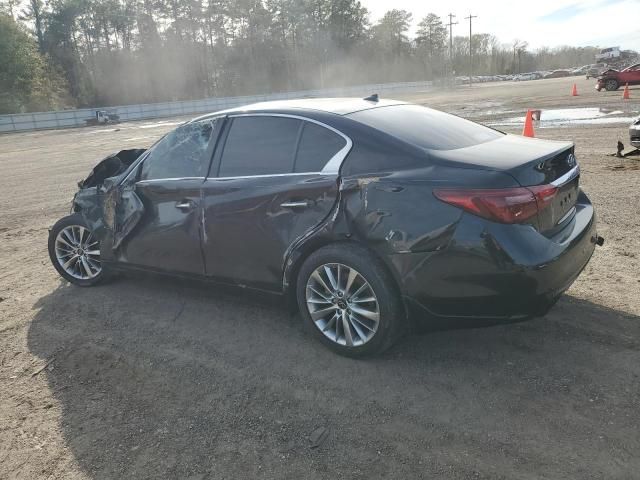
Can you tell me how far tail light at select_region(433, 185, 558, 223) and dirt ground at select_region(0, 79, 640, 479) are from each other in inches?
39.0

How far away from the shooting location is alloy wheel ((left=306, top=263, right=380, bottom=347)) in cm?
332

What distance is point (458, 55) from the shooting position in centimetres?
11194

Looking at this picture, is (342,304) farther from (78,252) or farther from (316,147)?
(78,252)

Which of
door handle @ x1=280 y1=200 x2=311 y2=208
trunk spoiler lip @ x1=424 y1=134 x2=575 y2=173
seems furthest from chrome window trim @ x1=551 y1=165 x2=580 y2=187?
door handle @ x1=280 y1=200 x2=311 y2=208

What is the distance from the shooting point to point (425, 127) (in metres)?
3.65

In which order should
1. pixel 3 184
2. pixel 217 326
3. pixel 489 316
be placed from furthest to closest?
1. pixel 3 184
2. pixel 217 326
3. pixel 489 316

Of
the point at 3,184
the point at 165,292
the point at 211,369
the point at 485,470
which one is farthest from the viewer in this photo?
the point at 3,184

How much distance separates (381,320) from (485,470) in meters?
1.07

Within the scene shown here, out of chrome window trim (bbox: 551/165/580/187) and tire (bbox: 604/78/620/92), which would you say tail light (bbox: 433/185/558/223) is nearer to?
chrome window trim (bbox: 551/165/580/187)

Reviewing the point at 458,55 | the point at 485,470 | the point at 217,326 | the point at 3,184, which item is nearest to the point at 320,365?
the point at 217,326

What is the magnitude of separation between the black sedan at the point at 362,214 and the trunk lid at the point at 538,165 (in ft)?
0.04

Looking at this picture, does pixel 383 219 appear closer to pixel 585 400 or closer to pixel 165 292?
pixel 585 400

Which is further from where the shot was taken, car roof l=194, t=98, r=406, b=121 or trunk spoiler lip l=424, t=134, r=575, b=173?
car roof l=194, t=98, r=406, b=121

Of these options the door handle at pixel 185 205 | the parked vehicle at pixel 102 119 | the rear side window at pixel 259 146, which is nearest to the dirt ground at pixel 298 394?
the door handle at pixel 185 205
